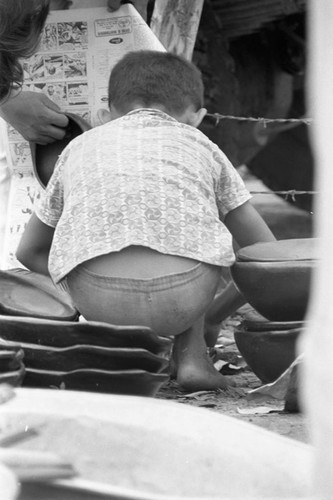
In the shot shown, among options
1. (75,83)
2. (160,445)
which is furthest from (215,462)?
(75,83)

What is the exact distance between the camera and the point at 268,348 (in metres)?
2.95

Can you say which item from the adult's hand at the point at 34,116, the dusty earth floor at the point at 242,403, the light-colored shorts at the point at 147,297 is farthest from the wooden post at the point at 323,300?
the adult's hand at the point at 34,116

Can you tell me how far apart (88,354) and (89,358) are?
0.05 ft

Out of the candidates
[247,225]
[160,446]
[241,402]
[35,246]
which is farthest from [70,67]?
[160,446]

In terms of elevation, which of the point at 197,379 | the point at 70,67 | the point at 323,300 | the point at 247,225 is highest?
the point at 323,300

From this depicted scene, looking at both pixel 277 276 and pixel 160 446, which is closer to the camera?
pixel 160 446

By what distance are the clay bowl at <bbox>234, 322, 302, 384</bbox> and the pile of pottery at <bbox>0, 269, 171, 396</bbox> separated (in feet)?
1.50

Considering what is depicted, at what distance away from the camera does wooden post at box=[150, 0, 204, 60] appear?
428cm

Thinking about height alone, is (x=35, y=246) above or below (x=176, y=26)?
below

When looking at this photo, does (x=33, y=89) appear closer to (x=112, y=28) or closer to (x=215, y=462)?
(x=112, y=28)

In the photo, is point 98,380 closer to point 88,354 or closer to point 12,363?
point 88,354

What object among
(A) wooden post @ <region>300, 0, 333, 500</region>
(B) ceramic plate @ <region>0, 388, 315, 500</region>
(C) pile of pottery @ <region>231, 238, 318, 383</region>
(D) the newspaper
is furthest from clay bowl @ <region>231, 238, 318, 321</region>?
(A) wooden post @ <region>300, 0, 333, 500</region>

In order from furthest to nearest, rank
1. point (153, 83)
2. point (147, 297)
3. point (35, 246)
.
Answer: point (35, 246), point (153, 83), point (147, 297)

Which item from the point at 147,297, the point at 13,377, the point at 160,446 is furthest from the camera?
the point at 147,297
